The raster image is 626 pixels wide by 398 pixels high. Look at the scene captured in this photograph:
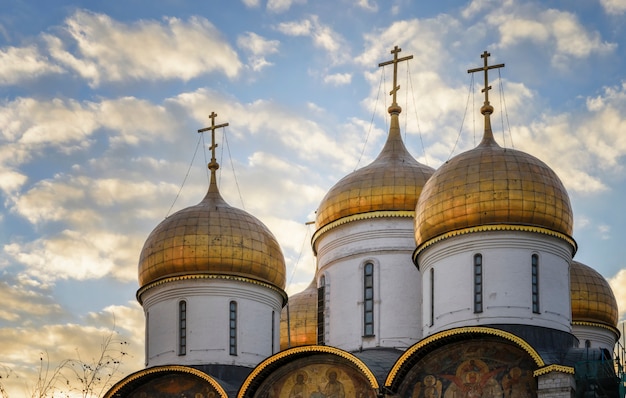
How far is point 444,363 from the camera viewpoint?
73.4ft

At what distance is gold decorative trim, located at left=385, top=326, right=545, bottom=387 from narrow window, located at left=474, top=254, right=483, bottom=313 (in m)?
0.87

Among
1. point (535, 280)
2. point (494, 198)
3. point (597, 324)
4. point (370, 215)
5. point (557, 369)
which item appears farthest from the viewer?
point (597, 324)

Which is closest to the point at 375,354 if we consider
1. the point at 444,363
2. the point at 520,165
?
the point at 444,363

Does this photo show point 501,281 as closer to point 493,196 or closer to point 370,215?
point 493,196

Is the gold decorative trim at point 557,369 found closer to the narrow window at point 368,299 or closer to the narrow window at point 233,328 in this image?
the narrow window at point 368,299

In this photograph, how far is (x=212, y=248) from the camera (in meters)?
26.2

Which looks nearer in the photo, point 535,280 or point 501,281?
point 501,281

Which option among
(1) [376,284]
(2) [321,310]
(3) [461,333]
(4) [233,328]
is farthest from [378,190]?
(3) [461,333]

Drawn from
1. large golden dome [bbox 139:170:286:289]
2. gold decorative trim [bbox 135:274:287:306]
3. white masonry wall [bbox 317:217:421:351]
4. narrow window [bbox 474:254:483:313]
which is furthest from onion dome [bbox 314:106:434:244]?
narrow window [bbox 474:254:483:313]

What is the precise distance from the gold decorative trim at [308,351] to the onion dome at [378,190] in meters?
3.80

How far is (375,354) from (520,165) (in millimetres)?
4506

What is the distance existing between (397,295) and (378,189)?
7.22ft

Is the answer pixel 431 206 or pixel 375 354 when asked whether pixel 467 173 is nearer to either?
pixel 431 206

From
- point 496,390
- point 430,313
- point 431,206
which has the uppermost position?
point 431,206
